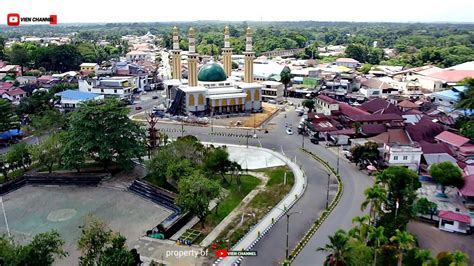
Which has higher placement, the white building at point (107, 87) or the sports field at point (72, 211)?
the white building at point (107, 87)

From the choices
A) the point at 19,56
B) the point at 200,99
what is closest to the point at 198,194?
the point at 200,99

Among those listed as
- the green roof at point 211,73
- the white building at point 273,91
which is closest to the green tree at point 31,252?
the green roof at point 211,73

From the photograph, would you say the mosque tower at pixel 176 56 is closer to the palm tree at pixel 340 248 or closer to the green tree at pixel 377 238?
the green tree at pixel 377 238

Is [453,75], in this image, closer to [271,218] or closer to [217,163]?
[217,163]

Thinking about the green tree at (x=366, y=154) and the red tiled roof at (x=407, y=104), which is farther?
the red tiled roof at (x=407, y=104)

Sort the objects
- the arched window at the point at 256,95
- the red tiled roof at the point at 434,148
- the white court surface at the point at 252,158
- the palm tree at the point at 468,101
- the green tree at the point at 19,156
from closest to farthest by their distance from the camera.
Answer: the green tree at the point at 19,156 → the red tiled roof at the point at 434,148 → the white court surface at the point at 252,158 → the palm tree at the point at 468,101 → the arched window at the point at 256,95

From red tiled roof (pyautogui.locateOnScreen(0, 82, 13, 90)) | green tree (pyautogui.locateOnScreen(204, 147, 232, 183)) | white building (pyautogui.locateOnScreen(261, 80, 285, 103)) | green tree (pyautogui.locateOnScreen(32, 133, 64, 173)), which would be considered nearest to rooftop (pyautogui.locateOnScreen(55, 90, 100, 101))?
red tiled roof (pyautogui.locateOnScreen(0, 82, 13, 90))

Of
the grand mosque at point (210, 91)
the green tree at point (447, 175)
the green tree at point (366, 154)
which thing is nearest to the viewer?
the green tree at point (447, 175)

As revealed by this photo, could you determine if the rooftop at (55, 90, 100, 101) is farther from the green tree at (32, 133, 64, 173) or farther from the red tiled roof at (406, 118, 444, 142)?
the red tiled roof at (406, 118, 444, 142)
